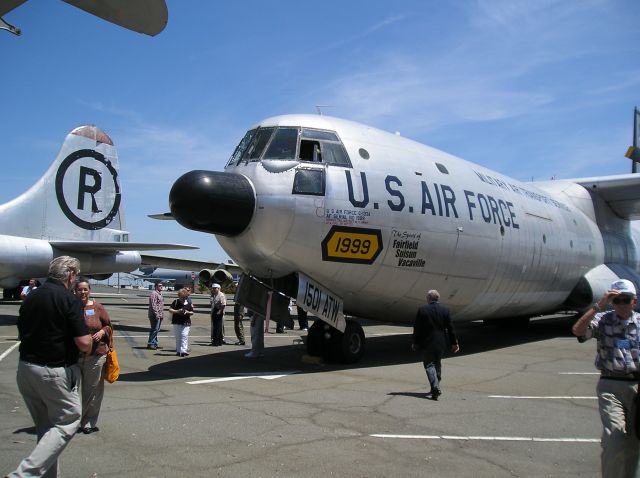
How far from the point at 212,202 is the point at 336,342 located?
12.4 feet

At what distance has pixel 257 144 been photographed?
10.1 m

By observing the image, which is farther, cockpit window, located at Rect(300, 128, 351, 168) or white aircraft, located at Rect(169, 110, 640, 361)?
cockpit window, located at Rect(300, 128, 351, 168)

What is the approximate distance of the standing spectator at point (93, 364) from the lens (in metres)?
5.88

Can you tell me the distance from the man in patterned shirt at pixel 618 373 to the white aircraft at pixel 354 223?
217 inches

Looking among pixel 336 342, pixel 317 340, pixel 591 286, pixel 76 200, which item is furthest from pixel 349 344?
pixel 76 200

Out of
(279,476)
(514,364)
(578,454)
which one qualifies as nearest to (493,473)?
(578,454)

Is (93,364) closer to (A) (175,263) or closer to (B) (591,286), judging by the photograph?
(B) (591,286)

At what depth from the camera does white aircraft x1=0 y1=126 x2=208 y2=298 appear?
1897 centimetres

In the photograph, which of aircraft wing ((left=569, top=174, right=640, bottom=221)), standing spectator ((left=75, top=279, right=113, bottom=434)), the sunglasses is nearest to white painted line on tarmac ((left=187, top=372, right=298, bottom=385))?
standing spectator ((left=75, top=279, right=113, bottom=434))

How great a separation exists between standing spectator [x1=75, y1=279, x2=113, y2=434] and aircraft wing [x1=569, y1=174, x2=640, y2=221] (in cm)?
1818

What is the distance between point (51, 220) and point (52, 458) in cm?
1829

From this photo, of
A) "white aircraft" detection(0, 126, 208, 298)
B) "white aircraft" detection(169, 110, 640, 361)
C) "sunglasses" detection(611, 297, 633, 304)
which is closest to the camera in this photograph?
"sunglasses" detection(611, 297, 633, 304)

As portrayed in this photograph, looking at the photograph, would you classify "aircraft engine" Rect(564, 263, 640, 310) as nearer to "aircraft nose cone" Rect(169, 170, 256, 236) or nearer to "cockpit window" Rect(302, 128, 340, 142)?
"cockpit window" Rect(302, 128, 340, 142)

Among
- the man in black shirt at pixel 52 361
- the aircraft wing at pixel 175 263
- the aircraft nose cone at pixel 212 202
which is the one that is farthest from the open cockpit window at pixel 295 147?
the aircraft wing at pixel 175 263
